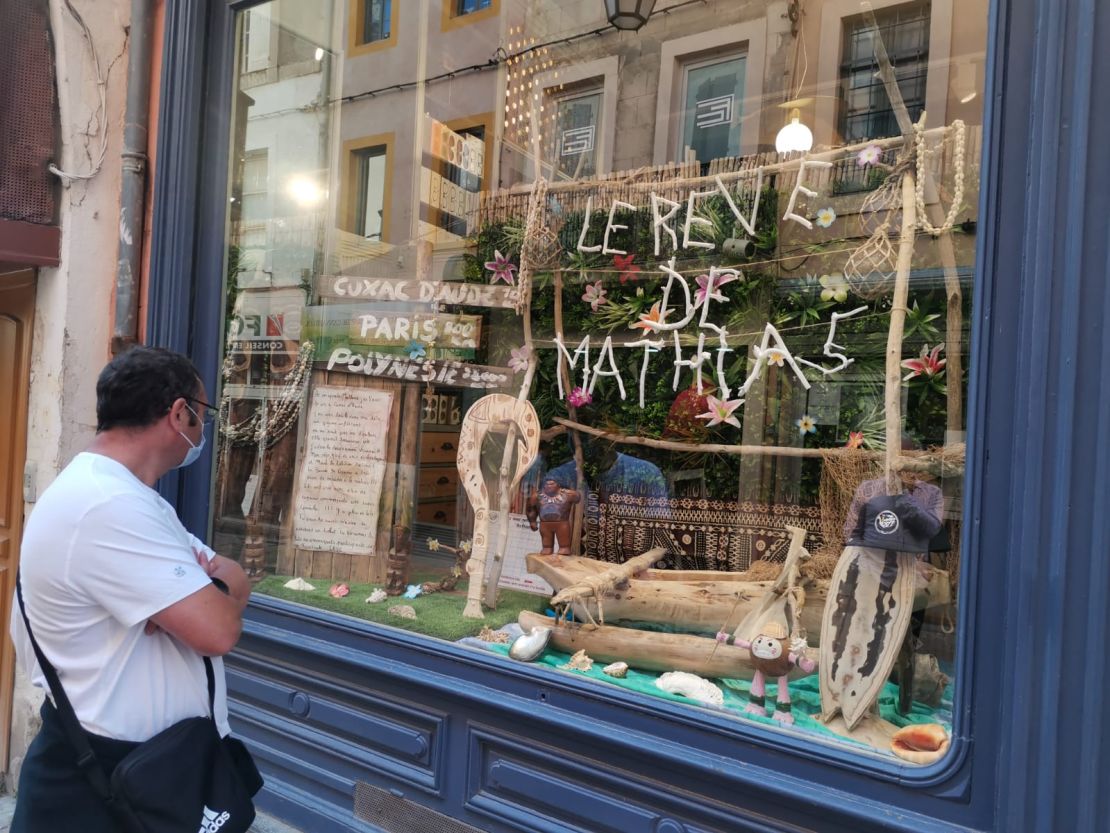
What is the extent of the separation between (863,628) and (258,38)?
13.1 ft

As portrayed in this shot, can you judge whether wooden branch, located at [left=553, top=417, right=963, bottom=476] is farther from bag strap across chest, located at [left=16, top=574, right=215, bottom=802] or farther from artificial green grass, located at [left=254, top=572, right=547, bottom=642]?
bag strap across chest, located at [left=16, top=574, right=215, bottom=802]

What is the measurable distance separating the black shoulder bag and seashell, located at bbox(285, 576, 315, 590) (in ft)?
6.62

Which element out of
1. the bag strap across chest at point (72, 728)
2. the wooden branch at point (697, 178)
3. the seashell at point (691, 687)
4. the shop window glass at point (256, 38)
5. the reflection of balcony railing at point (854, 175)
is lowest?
the seashell at point (691, 687)

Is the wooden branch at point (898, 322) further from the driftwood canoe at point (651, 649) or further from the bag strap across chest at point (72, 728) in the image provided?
the bag strap across chest at point (72, 728)

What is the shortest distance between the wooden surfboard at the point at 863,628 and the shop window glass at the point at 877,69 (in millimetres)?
1616

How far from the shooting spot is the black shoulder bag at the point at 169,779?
163cm

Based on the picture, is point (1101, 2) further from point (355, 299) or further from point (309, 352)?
point (309, 352)

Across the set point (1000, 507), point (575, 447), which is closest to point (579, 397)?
point (575, 447)

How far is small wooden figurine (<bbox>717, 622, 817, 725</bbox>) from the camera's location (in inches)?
102

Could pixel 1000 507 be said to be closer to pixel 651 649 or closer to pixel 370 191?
pixel 651 649

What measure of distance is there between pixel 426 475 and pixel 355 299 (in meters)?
0.99

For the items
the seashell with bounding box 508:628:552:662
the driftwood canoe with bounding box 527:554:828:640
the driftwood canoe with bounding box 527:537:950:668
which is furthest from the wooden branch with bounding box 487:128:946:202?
the seashell with bounding box 508:628:552:662

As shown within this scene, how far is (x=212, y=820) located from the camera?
173 centimetres

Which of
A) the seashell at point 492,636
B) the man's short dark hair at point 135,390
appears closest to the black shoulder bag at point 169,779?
the man's short dark hair at point 135,390
